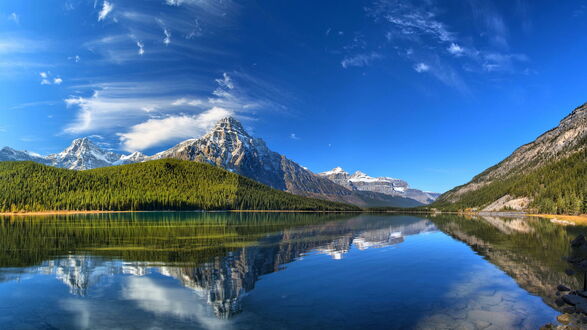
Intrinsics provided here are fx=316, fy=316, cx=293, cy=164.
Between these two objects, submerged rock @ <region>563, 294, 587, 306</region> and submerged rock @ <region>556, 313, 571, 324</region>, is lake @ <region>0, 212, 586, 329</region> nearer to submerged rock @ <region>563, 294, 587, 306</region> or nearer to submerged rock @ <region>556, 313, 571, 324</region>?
submerged rock @ <region>556, 313, 571, 324</region>

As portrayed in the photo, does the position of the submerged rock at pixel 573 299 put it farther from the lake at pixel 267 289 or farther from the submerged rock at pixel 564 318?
the submerged rock at pixel 564 318

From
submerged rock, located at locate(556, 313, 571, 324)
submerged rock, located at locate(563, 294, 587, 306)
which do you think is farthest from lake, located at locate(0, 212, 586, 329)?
submerged rock, located at locate(563, 294, 587, 306)

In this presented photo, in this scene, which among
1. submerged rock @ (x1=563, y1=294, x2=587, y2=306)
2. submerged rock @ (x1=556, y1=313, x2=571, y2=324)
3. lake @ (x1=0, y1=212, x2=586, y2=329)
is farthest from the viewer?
submerged rock @ (x1=563, y1=294, x2=587, y2=306)

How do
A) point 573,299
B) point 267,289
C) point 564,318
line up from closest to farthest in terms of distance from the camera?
point 564,318, point 573,299, point 267,289

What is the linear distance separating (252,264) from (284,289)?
11.5 meters

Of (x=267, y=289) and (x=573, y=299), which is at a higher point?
(x=267, y=289)

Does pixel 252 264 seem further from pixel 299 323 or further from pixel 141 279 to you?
pixel 299 323

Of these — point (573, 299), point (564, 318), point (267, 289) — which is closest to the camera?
point (564, 318)

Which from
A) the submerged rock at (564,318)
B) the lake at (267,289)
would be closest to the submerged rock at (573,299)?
Result: the lake at (267,289)

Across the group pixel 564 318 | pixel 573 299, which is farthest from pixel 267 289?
pixel 573 299

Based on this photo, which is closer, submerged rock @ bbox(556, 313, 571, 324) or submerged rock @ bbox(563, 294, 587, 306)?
submerged rock @ bbox(556, 313, 571, 324)

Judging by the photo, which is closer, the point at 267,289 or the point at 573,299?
the point at 573,299

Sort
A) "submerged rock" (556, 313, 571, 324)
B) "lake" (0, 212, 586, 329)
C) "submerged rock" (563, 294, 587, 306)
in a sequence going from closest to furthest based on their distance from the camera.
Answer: "lake" (0, 212, 586, 329), "submerged rock" (556, 313, 571, 324), "submerged rock" (563, 294, 587, 306)

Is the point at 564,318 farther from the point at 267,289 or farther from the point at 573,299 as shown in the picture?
the point at 267,289
